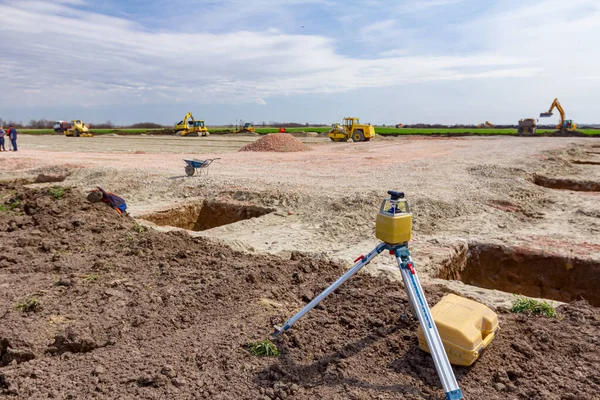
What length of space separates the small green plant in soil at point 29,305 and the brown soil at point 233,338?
1.3 inches

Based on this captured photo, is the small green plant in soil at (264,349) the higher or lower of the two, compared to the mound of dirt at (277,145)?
lower

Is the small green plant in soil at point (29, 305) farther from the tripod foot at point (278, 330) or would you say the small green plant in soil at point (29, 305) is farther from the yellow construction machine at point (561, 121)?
the yellow construction machine at point (561, 121)

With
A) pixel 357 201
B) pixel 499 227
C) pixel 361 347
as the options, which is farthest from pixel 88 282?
pixel 499 227

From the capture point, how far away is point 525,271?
247 inches

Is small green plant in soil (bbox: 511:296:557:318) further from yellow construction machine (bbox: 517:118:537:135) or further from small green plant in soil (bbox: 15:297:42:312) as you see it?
yellow construction machine (bbox: 517:118:537:135)

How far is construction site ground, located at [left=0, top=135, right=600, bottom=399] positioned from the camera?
2891 millimetres

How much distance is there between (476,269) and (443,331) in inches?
160

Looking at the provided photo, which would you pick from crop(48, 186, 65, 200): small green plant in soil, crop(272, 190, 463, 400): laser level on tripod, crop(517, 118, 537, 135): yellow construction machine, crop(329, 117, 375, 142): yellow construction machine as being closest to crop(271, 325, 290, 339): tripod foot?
crop(272, 190, 463, 400): laser level on tripod

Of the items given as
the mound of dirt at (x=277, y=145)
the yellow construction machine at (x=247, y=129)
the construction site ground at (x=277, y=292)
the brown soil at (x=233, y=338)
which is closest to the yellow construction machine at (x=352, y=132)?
the mound of dirt at (x=277, y=145)

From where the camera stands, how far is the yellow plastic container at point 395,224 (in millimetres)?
2773

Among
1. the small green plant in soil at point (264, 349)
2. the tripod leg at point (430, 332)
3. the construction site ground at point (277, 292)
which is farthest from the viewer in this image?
the small green plant in soil at point (264, 349)

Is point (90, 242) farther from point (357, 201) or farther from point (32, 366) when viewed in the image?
point (357, 201)

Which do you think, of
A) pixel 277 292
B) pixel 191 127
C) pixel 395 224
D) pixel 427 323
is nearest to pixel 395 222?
pixel 395 224

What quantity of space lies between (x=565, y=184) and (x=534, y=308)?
36.1 feet
